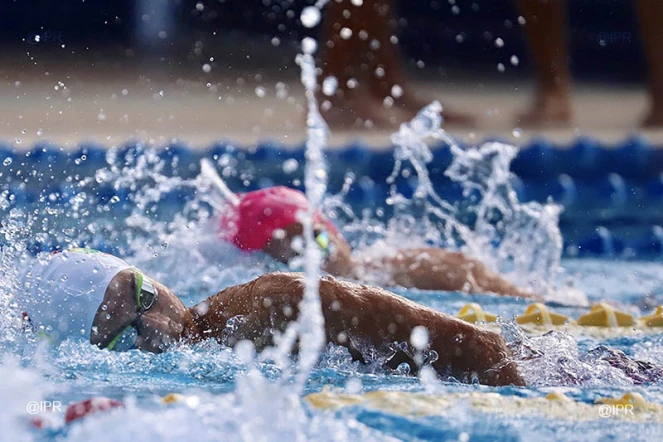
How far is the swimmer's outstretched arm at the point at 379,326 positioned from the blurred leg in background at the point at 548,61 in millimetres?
4376

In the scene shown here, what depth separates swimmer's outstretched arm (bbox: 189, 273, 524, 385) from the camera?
1.85 m

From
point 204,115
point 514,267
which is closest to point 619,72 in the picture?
point 204,115

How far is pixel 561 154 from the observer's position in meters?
4.98

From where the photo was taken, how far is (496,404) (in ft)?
5.42

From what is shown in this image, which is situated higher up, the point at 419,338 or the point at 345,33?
the point at 345,33

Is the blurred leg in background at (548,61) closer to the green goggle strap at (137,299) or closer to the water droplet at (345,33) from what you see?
the water droplet at (345,33)

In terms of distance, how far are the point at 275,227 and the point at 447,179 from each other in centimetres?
198

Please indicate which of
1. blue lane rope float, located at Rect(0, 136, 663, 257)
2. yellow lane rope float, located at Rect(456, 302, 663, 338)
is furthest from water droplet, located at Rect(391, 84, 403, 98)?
yellow lane rope float, located at Rect(456, 302, 663, 338)

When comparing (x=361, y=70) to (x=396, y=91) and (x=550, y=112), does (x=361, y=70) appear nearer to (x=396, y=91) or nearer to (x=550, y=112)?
(x=396, y=91)

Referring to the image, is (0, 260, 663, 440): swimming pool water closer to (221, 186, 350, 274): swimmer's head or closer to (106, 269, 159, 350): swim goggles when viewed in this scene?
(106, 269, 159, 350): swim goggles

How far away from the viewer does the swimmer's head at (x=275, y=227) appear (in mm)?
2902

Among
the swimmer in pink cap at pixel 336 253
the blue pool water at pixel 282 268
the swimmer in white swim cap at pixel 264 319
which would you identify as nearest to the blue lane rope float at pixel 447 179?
the blue pool water at pixel 282 268

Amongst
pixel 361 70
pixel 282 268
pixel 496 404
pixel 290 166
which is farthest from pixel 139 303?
pixel 361 70

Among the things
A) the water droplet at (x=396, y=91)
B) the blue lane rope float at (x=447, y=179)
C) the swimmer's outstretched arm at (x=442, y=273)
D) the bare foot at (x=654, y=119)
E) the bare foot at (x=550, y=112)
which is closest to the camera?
the swimmer's outstretched arm at (x=442, y=273)
